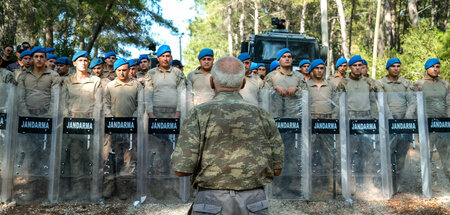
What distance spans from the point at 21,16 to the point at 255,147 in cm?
1228

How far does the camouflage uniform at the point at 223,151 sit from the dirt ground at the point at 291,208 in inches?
120

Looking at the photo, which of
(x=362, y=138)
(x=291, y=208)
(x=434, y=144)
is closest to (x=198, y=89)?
(x=291, y=208)

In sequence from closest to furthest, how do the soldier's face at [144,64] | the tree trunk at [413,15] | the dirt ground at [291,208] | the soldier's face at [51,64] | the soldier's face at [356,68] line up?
the dirt ground at [291,208], the soldier's face at [356,68], the soldier's face at [51,64], the soldier's face at [144,64], the tree trunk at [413,15]

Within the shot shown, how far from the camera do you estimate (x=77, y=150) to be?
245 inches

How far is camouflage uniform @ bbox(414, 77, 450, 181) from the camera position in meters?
6.79

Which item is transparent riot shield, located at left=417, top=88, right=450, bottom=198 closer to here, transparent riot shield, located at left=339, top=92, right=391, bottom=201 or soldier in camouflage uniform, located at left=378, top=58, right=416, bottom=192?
soldier in camouflage uniform, located at left=378, top=58, right=416, bottom=192

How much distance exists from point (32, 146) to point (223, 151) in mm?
4143

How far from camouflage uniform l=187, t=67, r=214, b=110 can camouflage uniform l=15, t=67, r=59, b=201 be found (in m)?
1.83

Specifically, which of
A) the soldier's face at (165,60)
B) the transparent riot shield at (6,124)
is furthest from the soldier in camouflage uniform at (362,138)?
the transparent riot shield at (6,124)

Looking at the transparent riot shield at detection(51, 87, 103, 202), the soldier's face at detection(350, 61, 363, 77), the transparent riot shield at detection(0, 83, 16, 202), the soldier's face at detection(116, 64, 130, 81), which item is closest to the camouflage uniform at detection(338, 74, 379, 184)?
the soldier's face at detection(350, 61, 363, 77)

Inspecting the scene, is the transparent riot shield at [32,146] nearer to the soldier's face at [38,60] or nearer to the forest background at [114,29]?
the soldier's face at [38,60]

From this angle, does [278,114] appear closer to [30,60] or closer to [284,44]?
[30,60]

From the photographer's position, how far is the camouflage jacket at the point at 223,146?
2.93m

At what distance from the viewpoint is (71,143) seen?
624 centimetres
